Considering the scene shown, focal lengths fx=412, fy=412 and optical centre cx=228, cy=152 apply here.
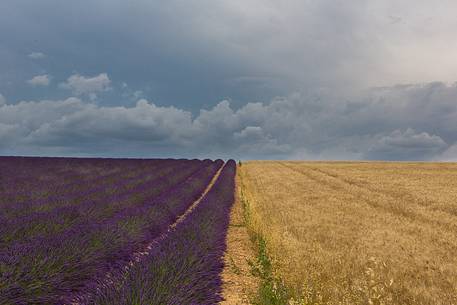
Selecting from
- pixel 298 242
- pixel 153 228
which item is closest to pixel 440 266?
pixel 298 242

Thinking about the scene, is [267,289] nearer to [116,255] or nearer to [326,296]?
[326,296]

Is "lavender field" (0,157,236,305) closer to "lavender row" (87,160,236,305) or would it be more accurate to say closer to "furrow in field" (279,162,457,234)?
"lavender row" (87,160,236,305)

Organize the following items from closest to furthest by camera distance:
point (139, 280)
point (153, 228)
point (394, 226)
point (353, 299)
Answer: point (139, 280)
point (353, 299)
point (153, 228)
point (394, 226)

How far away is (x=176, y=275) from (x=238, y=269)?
2245 millimetres

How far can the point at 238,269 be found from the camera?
7238mm

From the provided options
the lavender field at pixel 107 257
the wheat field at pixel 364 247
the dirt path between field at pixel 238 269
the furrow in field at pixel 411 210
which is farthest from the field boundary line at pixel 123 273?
the furrow in field at pixel 411 210

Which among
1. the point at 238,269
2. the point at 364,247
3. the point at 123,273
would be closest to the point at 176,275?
the point at 123,273

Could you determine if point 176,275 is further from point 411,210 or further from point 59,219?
point 411,210

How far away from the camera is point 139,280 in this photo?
183 inches

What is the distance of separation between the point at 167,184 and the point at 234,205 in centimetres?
424

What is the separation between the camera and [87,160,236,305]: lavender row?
14.4ft

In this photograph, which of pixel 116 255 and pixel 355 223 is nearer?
pixel 116 255

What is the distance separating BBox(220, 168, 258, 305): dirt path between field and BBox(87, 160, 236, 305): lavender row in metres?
0.24

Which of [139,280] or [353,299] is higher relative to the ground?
[139,280]
